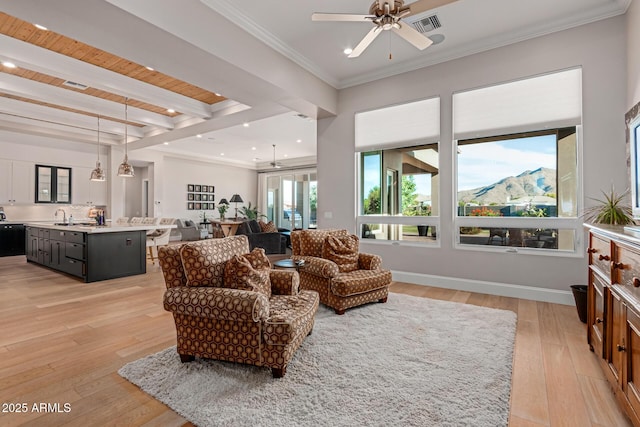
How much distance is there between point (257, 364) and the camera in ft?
6.94

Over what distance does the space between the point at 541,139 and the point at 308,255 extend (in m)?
3.30

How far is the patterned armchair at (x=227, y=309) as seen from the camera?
6.82 feet

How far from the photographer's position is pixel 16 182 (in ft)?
24.2

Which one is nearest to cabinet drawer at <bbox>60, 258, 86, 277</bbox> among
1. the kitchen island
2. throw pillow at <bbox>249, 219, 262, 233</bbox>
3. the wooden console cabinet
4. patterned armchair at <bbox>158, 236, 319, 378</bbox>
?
the kitchen island

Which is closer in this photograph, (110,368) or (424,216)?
(110,368)

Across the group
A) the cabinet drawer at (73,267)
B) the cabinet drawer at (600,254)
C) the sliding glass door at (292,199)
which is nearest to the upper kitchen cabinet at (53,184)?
the cabinet drawer at (73,267)

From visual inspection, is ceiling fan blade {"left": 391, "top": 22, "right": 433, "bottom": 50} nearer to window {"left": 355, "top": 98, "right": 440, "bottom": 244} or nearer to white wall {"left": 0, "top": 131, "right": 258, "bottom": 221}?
window {"left": 355, "top": 98, "right": 440, "bottom": 244}

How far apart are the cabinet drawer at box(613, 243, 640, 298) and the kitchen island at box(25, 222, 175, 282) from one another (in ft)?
20.0

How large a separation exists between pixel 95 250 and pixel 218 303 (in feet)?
13.4

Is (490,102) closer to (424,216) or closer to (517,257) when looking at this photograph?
(424,216)

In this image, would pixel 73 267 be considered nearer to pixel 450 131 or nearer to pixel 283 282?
pixel 283 282

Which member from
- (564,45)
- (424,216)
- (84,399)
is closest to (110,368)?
(84,399)

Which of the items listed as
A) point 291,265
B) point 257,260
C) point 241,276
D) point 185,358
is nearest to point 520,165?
point 291,265

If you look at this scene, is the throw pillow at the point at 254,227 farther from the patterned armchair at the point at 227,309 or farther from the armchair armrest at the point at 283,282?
the patterned armchair at the point at 227,309
